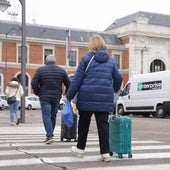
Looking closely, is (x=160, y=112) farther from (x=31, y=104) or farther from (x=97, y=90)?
(x=31, y=104)

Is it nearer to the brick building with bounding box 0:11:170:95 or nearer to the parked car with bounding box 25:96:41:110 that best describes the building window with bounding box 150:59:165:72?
the brick building with bounding box 0:11:170:95

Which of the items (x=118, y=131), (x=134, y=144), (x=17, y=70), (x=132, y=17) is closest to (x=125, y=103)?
(x=134, y=144)

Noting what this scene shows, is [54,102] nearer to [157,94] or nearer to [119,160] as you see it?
[119,160]

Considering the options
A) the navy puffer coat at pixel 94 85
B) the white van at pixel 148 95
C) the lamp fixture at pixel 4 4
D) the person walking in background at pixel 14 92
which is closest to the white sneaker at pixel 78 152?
the navy puffer coat at pixel 94 85

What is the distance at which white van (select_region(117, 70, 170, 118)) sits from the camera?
28.4m

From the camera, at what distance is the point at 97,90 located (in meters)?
7.56

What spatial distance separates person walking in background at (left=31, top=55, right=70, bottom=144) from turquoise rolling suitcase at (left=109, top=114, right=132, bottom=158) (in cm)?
237

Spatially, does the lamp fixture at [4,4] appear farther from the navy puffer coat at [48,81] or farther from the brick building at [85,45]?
the brick building at [85,45]

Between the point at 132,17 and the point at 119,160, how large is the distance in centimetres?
6985

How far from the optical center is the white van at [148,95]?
28.4 m

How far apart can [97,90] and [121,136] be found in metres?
0.96

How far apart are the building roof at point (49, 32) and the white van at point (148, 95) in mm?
34173

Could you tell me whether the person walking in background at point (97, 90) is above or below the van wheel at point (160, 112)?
above

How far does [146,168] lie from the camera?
6.89 m
